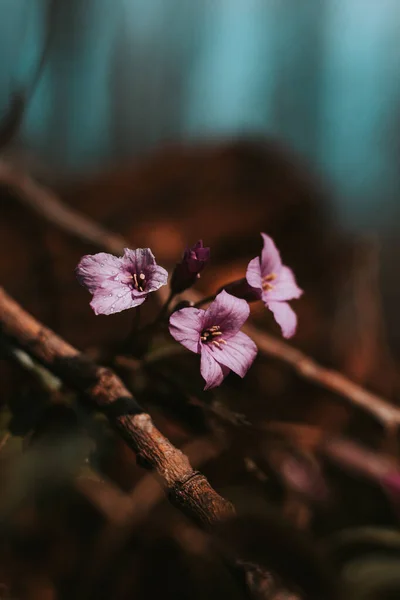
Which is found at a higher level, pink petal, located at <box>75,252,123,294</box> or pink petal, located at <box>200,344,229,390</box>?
pink petal, located at <box>75,252,123,294</box>

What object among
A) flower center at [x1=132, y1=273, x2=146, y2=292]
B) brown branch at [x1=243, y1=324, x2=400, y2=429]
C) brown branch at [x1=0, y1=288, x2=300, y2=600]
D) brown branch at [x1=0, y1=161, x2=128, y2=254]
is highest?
flower center at [x1=132, y1=273, x2=146, y2=292]

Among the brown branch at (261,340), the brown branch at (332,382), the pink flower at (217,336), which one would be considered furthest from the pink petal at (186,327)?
the brown branch at (332,382)

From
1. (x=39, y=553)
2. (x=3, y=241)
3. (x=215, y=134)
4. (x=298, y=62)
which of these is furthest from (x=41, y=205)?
(x=298, y=62)

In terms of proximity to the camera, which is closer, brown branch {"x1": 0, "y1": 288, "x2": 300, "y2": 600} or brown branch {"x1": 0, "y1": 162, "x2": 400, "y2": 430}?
brown branch {"x1": 0, "y1": 288, "x2": 300, "y2": 600}

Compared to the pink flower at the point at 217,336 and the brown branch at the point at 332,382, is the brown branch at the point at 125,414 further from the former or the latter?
the brown branch at the point at 332,382

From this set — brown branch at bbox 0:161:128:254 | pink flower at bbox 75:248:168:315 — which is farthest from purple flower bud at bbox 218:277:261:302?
brown branch at bbox 0:161:128:254

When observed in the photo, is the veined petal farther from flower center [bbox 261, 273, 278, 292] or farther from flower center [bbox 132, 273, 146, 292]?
flower center [bbox 261, 273, 278, 292]

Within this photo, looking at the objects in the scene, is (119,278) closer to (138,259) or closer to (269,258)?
(138,259)

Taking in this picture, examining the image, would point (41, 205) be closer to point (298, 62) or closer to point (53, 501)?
point (53, 501)
